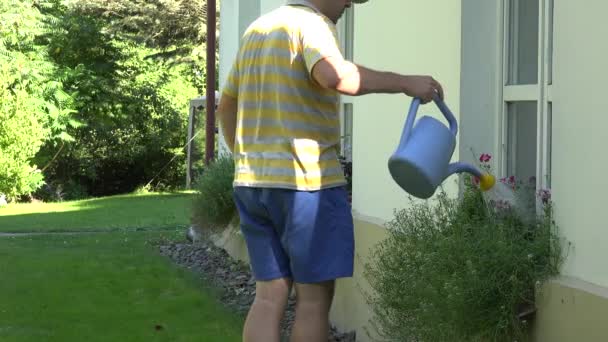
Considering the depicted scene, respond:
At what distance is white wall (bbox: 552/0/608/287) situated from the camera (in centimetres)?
330

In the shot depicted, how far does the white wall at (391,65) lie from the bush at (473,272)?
52 cm

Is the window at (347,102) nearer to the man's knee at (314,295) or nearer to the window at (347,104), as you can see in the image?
the window at (347,104)

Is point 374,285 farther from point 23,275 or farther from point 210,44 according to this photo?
point 210,44

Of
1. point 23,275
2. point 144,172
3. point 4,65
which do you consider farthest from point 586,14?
point 144,172

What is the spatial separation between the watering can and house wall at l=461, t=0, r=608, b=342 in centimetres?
55

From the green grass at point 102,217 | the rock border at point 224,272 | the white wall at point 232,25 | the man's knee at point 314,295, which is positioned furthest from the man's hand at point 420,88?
the green grass at point 102,217

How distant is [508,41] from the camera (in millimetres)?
4441

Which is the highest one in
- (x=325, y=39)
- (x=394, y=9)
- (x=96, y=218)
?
(x=394, y=9)

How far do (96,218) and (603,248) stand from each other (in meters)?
12.6

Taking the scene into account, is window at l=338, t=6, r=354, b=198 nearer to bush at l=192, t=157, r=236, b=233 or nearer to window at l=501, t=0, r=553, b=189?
bush at l=192, t=157, r=236, b=233

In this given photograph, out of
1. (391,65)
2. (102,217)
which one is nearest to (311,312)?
(391,65)

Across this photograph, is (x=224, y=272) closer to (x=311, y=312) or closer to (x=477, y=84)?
(x=477, y=84)

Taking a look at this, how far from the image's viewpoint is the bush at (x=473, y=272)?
364 cm

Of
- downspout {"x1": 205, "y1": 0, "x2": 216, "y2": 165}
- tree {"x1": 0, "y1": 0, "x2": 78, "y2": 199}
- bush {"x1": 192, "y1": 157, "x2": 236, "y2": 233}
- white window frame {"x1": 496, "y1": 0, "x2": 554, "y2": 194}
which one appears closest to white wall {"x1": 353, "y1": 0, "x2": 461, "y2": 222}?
white window frame {"x1": 496, "y1": 0, "x2": 554, "y2": 194}
